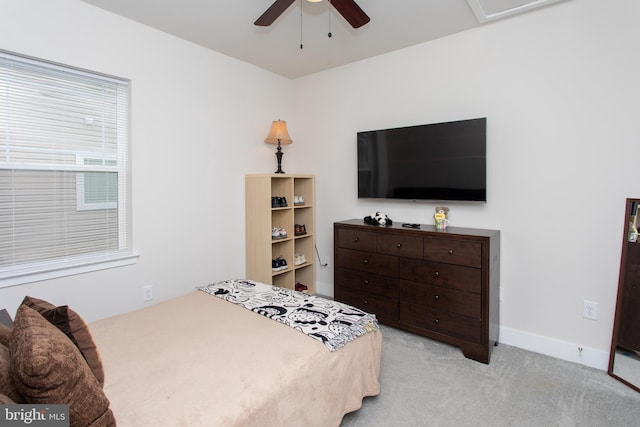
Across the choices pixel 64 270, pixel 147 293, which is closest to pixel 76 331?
pixel 64 270

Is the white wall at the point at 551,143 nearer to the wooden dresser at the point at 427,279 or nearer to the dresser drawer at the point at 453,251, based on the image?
the wooden dresser at the point at 427,279

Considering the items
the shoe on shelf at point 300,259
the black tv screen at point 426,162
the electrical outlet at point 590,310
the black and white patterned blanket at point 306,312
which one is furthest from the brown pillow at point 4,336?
the electrical outlet at point 590,310

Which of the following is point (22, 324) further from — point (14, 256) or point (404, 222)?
point (404, 222)

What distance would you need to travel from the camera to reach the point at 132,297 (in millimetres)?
2609

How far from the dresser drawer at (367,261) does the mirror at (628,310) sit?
1461 mm

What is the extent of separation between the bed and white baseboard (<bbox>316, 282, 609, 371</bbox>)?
1.37 metres

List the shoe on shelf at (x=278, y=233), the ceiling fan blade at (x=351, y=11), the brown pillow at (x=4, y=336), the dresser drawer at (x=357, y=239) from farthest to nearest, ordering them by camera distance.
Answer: the shoe on shelf at (x=278, y=233)
the dresser drawer at (x=357, y=239)
the ceiling fan blade at (x=351, y=11)
the brown pillow at (x=4, y=336)

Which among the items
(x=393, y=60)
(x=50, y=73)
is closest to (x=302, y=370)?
(x=50, y=73)

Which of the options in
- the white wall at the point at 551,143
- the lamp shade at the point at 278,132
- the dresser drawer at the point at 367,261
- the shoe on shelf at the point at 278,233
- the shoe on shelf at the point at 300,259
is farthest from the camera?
the shoe on shelf at the point at 300,259

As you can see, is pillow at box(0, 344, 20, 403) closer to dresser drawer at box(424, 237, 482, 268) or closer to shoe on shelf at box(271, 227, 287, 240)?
dresser drawer at box(424, 237, 482, 268)

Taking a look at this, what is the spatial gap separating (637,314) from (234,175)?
3310 millimetres

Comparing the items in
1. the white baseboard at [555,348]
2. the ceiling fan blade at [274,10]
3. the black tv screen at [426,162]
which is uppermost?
the ceiling fan blade at [274,10]

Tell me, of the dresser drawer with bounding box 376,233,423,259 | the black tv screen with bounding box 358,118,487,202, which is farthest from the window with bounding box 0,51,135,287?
the black tv screen with bounding box 358,118,487,202

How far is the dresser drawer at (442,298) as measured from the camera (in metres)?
2.36
